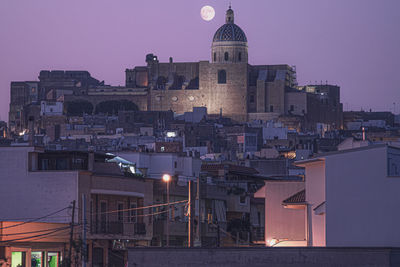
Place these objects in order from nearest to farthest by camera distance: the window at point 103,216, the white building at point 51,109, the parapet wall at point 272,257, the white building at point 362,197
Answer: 1. the parapet wall at point 272,257
2. the white building at point 362,197
3. the window at point 103,216
4. the white building at point 51,109

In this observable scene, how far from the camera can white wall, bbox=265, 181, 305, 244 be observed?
30.4m

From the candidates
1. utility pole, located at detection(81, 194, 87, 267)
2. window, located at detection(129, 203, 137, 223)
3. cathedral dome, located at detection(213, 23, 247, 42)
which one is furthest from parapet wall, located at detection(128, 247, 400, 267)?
cathedral dome, located at detection(213, 23, 247, 42)

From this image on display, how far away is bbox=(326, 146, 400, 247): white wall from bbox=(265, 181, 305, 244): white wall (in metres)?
4.10

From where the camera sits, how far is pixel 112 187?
32000 millimetres

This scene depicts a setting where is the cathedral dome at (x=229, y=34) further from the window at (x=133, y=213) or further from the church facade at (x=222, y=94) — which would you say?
the window at (x=133, y=213)

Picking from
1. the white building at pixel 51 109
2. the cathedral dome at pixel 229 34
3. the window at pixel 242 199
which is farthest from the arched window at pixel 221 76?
the window at pixel 242 199

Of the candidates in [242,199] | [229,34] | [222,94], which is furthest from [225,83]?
[242,199]

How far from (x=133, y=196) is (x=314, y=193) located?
294 inches

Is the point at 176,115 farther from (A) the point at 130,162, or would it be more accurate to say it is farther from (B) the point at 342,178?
(B) the point at 342,178

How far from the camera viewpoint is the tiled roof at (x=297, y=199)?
28981 mm

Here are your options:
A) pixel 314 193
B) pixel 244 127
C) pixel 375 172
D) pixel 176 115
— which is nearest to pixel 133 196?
pixel 314 193

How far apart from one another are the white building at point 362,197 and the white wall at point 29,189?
23.5 feet

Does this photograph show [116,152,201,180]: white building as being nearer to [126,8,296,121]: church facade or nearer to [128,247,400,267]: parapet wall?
[128,247,400,267]: parapet wall

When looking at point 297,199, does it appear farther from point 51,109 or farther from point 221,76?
point 221,76
